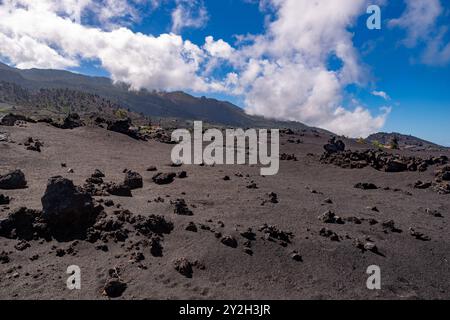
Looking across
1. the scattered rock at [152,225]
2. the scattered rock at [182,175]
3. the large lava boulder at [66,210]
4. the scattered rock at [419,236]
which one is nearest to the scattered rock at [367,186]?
the scattered rock at [419,236]

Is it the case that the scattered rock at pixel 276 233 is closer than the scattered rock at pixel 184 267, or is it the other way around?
the scattered rock at pixel 184 267

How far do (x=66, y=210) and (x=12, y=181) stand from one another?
5.57m

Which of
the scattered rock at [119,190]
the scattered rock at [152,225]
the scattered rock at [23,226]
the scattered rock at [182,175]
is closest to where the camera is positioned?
the scattered rock at [23,226]

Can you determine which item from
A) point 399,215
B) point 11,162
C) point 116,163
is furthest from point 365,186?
point 11,162

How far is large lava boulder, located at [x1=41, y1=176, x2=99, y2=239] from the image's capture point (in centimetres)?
1291

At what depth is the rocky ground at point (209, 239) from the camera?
35.2 feet

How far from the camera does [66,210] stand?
42.5ft

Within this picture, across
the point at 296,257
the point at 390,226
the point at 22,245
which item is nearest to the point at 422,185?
the point at 390,226

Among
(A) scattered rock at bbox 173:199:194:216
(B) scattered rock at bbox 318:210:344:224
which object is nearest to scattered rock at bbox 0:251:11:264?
(A) scattered rock at bbox 173:199:194:216

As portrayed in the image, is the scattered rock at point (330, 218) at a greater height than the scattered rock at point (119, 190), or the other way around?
the scattered rock at point (119, 190)

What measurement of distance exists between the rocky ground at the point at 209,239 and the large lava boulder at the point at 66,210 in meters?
0.04

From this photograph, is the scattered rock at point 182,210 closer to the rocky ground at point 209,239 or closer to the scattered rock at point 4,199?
the rocky ground at point 209,239

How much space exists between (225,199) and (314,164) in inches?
666

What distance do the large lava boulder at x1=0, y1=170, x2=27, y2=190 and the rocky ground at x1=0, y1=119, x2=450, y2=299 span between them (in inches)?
1.6
